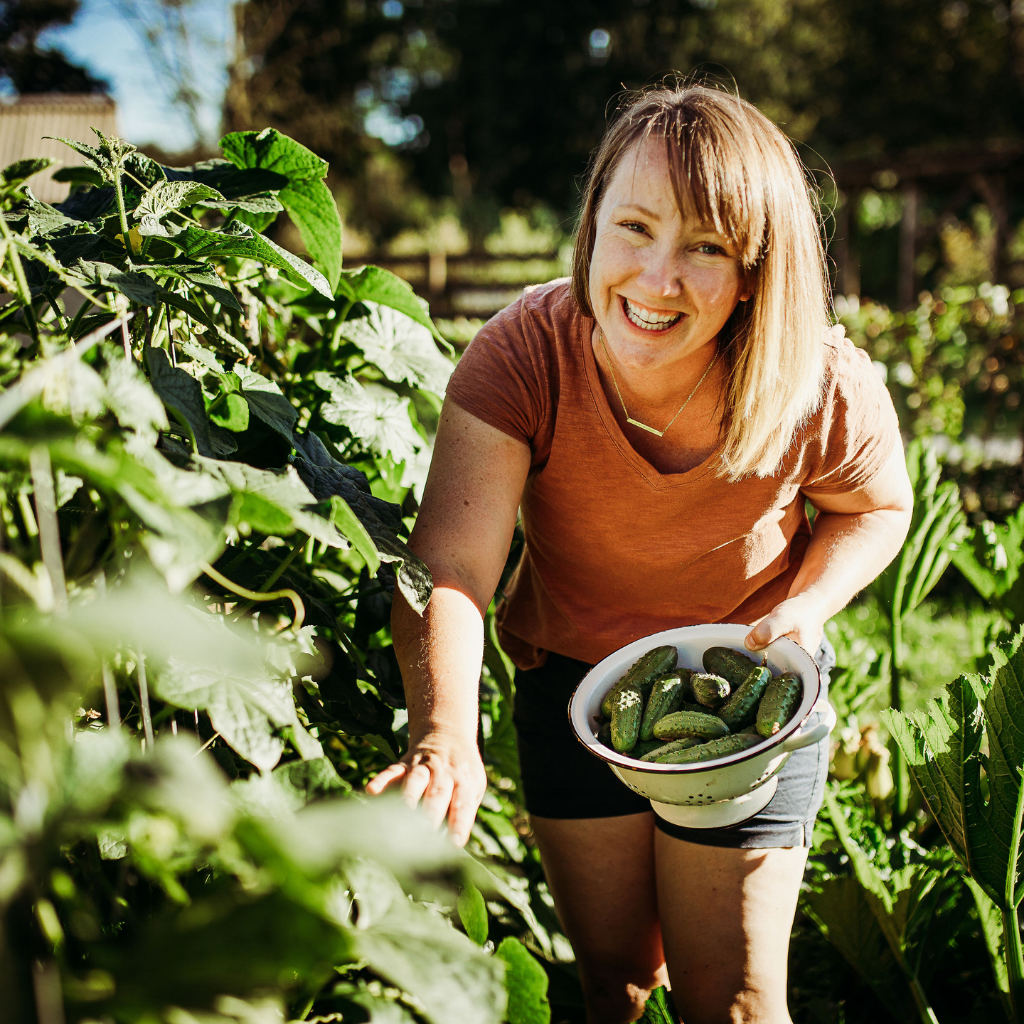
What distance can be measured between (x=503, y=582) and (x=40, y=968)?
4.04 feet

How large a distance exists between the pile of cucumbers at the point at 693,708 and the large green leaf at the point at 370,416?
1.61 feet

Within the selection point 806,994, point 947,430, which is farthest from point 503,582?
point 947,430

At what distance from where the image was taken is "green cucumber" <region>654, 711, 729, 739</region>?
1.12 metres

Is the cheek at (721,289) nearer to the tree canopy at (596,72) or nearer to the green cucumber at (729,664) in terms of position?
the green cucumber at (729,664)

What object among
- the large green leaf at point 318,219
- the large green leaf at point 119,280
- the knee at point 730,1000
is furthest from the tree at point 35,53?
the knee at point 730,1000

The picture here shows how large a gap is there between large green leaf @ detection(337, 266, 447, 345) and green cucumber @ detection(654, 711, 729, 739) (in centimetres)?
78

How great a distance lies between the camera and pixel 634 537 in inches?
58.8

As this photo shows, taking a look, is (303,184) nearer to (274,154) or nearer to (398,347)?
(274,154)

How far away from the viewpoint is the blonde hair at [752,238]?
1.26 metres

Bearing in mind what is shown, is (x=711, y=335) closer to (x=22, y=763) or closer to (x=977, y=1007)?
Result: (x=22, y=763)

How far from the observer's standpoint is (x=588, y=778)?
5.23 feet

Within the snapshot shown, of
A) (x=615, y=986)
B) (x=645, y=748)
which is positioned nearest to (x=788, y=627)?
(x=645, y=748)

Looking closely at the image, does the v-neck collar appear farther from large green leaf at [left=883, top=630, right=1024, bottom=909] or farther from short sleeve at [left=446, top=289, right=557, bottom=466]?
large green leaf at [left=883, top=630, right=1024, bottom=909]

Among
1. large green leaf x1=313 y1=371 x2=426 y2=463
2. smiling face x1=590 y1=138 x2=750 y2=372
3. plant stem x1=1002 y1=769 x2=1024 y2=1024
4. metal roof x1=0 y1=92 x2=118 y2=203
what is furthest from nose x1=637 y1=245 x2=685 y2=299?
metal roof x1=0 y1=92 x2=118 y2=203
